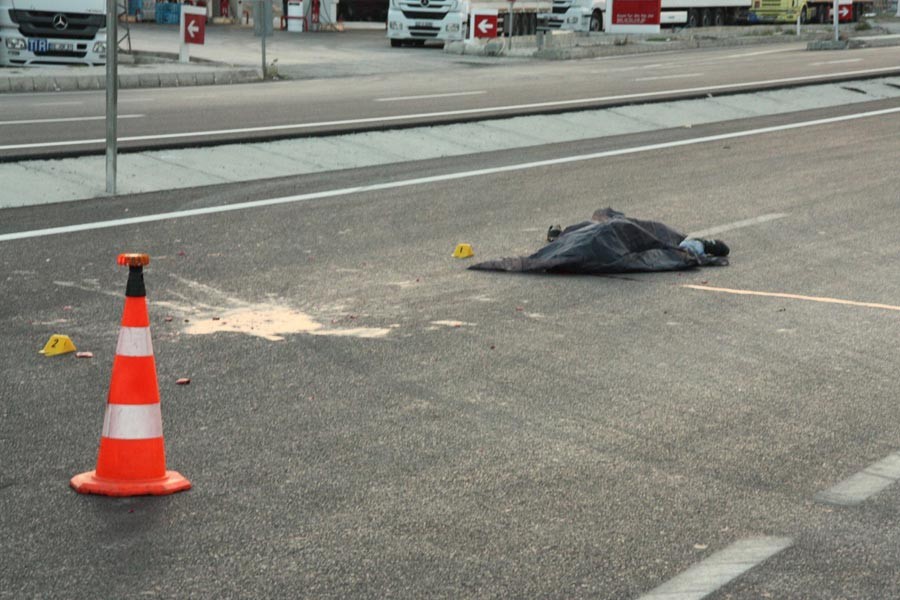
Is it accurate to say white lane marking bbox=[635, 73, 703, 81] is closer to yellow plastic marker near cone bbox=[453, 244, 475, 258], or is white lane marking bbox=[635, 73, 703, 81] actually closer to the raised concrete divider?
the raised concrete divider

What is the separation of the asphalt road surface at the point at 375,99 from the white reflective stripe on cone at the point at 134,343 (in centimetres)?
843

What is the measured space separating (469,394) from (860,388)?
6.21 ft

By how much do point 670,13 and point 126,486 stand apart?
154 ft

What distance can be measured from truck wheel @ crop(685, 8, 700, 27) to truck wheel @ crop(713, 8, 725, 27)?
1.27 m

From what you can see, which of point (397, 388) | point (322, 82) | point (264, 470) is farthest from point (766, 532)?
point (322, 82)

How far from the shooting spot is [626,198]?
13312mm

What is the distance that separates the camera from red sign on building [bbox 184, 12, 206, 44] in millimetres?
32219

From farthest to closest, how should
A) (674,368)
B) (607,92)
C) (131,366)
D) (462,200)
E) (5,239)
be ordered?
1. (607,92)
2. (462,200)
3. (5,239)
4. (674,368)
5. (131,366)

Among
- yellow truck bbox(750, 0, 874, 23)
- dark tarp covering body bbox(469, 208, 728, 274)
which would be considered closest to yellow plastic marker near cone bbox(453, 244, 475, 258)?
dark tarp covering body bbox(469, 208, 728, 274)

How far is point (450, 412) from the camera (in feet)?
21.1

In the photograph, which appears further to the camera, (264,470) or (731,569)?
(264,470)

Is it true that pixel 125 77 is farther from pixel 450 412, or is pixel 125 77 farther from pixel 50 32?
pixel 450 412

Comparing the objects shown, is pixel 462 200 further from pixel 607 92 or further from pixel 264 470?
pixel 607 92

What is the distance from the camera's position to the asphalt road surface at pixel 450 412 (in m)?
4.64
